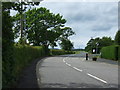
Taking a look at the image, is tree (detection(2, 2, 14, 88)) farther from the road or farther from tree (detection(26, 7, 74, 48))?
tree (detection(26, 7, 74, 48))

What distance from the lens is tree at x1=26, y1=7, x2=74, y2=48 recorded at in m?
68.8

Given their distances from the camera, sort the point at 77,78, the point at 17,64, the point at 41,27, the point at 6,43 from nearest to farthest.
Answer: the point at 6,43
the point at 77,78
the point at 17,64
the point at 41,27

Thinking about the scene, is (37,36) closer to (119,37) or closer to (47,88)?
(119,37)

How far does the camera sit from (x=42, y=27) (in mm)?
69688

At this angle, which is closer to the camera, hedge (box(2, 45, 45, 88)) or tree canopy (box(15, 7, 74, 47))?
hedge (box(2, 45, 45, 88))

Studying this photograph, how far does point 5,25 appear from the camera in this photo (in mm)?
8414

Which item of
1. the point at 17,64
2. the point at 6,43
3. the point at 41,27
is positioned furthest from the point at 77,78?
the point at 41,27

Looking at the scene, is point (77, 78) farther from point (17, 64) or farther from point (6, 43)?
point (6, 43)

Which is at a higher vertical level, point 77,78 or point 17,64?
point 17,64

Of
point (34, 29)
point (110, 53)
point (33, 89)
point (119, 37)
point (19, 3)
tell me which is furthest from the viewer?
point (34, 29)

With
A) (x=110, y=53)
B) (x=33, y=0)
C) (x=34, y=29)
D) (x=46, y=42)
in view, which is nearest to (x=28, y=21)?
(x=34, y=29)

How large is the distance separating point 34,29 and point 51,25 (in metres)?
5.58

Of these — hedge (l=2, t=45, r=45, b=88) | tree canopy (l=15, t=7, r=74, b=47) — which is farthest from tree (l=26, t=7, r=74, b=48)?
hedge (l=2, t=45, r=45, b=88)

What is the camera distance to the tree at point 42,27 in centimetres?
6881
